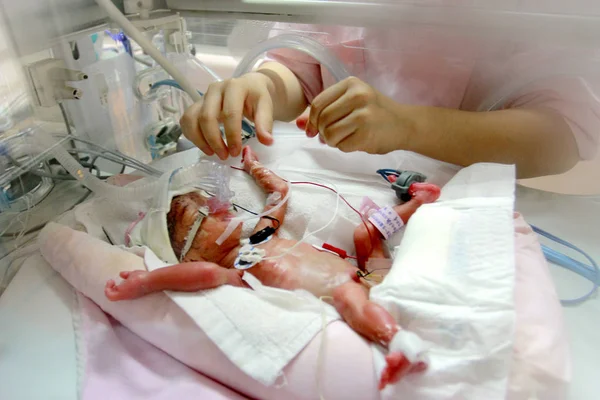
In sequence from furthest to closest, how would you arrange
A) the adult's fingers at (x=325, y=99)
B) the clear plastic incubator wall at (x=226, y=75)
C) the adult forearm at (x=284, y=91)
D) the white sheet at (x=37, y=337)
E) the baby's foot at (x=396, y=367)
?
the adult forearm at (x=284, y=91)
the adult's fingers at (x=325, y=99)
the clear plastic incubator wall at (x=226, y=75)
the white sheet at (x=37, y=337)
the baby's foot at (x=396, y=367)

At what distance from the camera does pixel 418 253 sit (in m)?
0.65

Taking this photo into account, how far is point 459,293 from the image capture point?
57 centimetres

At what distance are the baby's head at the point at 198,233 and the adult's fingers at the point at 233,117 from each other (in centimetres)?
14

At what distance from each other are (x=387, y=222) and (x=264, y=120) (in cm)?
30

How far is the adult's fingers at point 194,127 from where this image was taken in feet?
2.88

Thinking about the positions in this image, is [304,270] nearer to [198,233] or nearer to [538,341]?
[198,233]

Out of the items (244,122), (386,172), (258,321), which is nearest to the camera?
(258,321)

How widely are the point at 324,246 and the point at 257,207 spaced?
179 millimetres

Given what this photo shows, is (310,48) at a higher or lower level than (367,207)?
higher

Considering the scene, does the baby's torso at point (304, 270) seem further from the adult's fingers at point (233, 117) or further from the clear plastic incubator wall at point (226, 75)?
the clear plastic incubator wall at point (226, 75)

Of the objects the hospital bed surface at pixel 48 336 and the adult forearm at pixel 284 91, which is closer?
the hospital bed surface at pixel 48 336

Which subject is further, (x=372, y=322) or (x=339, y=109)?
(x=339, y=109)

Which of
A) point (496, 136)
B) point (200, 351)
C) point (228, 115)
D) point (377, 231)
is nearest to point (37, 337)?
point (200, 351)

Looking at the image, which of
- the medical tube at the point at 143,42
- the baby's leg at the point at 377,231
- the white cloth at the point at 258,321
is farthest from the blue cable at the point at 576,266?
the medical tube at the point at 143,42
